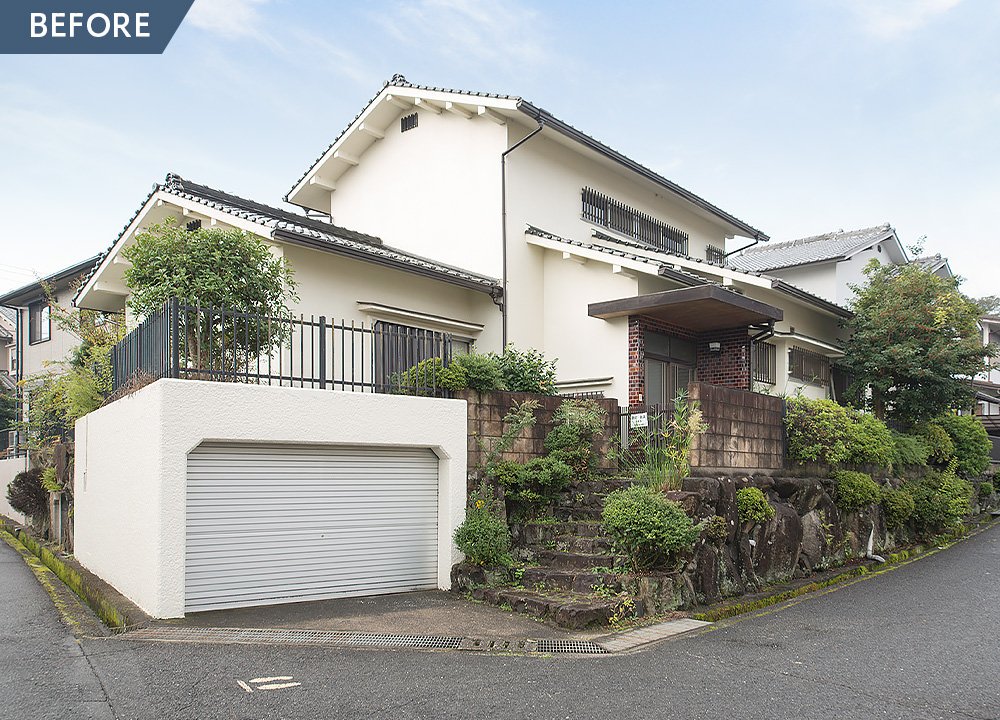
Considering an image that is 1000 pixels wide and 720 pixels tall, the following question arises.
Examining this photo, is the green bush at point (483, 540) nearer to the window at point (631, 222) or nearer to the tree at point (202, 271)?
the tree at point (202, 271)

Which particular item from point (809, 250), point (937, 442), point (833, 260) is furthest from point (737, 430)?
point (809, 250)

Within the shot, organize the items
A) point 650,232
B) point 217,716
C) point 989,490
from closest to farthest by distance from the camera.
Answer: point 217,716 → point 650,232 → point 989,490

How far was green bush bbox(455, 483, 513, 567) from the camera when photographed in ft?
31.6

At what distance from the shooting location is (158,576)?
7785mm

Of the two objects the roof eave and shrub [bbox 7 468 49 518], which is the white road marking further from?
shrub [bbox 7 468 49 518]

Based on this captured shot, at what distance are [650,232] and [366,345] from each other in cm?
948

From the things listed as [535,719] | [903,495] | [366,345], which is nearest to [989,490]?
[903,495]

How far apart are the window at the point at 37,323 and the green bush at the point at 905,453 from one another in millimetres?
26898

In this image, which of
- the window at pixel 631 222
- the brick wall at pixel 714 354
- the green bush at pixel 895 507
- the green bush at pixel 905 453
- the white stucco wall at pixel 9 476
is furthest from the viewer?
the white stucco wall at pixel 9 476

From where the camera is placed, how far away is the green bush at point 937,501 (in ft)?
48.4

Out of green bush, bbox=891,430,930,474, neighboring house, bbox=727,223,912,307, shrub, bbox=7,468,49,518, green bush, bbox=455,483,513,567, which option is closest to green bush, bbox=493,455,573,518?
green bush, bbox=455,483,513,567

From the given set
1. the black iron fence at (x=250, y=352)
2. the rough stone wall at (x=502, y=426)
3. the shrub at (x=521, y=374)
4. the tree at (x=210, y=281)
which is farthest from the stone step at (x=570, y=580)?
the tree at (x=210, y=281)

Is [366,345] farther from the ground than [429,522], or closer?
farther from the ground

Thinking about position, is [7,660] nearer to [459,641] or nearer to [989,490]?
[459,641]
